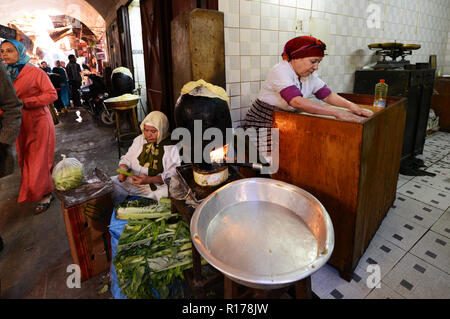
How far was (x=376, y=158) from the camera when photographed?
77.0 inches

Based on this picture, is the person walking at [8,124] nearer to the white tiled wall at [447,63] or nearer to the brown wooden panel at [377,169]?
the brown wooden panel at [377,169]

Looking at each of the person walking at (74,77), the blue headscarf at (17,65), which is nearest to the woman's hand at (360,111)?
the blue headscarf at (17,65)

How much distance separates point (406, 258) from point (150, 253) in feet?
7.09

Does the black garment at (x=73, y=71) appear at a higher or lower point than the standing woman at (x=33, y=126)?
higher

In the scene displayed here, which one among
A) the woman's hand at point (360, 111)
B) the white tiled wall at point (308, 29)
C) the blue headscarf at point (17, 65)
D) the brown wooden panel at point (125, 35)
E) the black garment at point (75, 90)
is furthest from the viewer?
the black garment at point (75, 90)

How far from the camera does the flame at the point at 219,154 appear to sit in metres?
1.76

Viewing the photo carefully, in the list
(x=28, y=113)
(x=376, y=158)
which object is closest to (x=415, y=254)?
(x=376, y=158)

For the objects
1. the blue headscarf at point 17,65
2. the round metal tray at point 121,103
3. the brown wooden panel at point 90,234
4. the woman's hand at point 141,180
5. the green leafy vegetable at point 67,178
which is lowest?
the brown wooden panel at point 90,234

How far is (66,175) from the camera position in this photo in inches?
85.2

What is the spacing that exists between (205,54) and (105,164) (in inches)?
125

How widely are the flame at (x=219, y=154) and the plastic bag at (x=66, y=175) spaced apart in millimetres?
1315

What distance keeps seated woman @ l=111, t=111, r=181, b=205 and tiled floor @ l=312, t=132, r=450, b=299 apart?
62.6 inches
